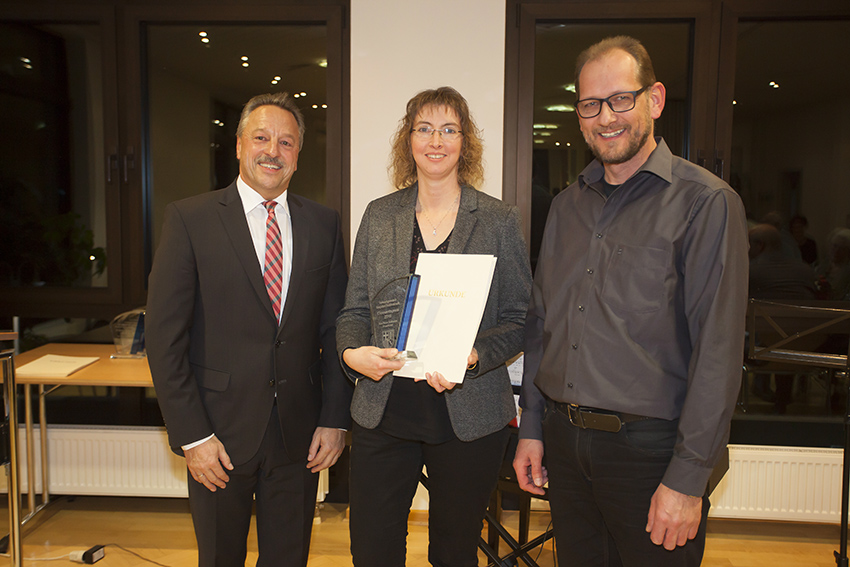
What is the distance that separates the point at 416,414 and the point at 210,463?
60cm

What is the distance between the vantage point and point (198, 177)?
3.49 meters

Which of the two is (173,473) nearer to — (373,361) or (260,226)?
(260,226)

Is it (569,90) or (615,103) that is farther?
(569,90)

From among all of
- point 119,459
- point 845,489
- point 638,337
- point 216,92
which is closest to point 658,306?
point 638,337

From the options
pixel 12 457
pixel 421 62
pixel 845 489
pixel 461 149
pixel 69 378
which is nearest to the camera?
pixel 461 149

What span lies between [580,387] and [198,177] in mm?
2796

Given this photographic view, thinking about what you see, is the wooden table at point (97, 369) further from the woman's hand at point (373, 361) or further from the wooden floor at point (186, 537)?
the woman's hand at point (373, 361)

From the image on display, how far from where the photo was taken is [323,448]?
74.3 inches

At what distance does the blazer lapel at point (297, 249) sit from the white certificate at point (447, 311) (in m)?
0.41

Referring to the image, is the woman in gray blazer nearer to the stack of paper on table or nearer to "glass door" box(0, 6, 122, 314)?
the stack of paper on table

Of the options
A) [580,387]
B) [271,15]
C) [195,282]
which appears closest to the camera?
[580,387]

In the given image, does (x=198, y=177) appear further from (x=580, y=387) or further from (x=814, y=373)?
(x=814, y=373)

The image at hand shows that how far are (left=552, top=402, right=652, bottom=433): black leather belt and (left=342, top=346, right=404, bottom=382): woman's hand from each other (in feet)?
1.49

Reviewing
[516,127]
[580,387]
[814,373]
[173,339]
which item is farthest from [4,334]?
[814,373]
